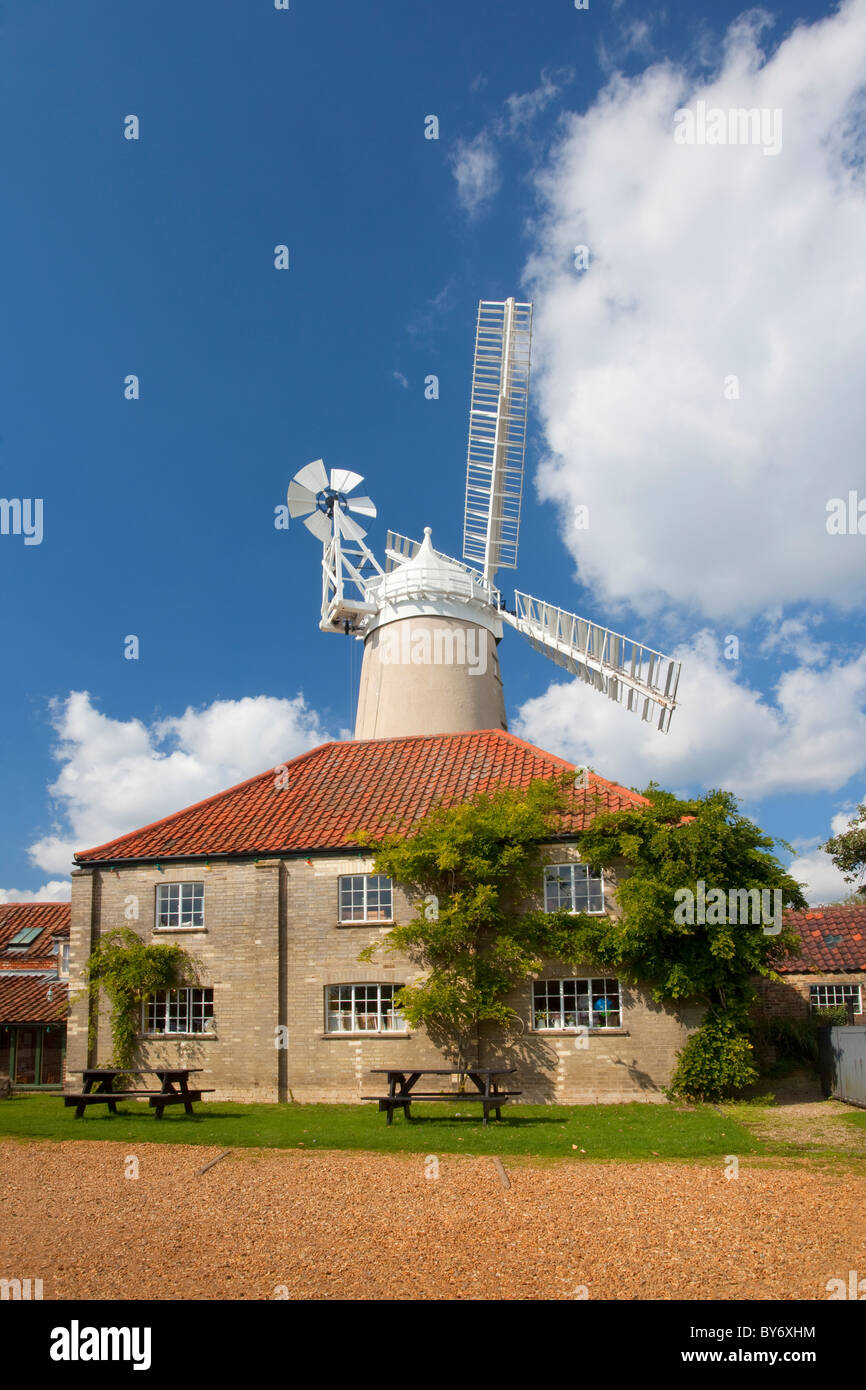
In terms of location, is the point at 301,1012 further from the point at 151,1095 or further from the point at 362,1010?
the point at 151,1095

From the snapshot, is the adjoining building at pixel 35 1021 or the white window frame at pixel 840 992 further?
the adjoining building at pixel 35 1021

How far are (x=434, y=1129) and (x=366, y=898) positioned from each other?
21.1 ft

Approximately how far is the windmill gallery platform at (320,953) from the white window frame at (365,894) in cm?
3

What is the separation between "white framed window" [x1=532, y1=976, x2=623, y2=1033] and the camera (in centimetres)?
2016

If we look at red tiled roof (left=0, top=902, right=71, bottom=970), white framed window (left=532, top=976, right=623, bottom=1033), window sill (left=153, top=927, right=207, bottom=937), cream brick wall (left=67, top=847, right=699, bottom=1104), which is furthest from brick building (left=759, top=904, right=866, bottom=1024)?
red tiled roof (left=0, top=902, right=71, bottom=970)

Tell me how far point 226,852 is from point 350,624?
11.9 metres

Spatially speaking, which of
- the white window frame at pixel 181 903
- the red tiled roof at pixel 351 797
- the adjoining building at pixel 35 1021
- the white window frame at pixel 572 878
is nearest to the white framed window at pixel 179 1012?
the white window frame at pixel 181 903

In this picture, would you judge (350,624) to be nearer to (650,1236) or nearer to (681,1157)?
(681,1157)

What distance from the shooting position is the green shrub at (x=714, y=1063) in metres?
19.0

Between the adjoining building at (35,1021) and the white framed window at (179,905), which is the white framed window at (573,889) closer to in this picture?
the white framed window at (179,905)

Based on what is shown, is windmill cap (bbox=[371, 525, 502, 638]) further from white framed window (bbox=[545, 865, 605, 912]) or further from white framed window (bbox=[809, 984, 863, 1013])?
white framed window (bbox=[809, 984, 863, 1013])

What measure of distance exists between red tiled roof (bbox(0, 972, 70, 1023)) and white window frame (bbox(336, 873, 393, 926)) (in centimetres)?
1338

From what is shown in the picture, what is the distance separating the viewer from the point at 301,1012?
2158cm
